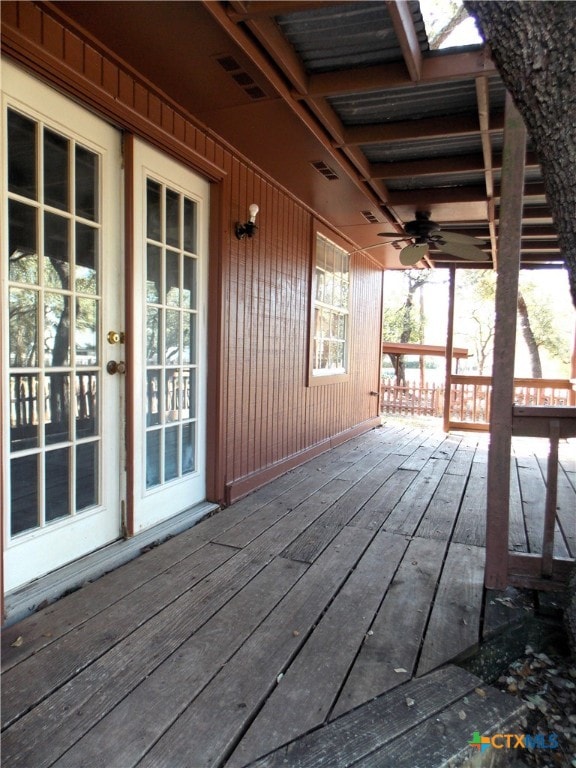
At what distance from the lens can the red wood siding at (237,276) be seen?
1.97 metres

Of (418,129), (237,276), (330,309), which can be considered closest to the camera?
(418,129)

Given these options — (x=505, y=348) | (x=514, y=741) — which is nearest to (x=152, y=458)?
(x=505, y=348)

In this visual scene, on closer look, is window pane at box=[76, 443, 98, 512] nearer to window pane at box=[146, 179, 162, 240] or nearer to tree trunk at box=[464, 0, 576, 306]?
window pane at box=[146, 179, 162, 240]

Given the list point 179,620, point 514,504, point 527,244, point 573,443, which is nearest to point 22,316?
point 179,620

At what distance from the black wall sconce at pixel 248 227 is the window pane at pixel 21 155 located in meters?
1.50

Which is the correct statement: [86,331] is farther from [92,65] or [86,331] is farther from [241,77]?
[241,77]

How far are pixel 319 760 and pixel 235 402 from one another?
2334 millimetres

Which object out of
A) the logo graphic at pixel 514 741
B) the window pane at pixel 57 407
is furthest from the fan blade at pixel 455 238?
the logo graphic at pixel 514 741

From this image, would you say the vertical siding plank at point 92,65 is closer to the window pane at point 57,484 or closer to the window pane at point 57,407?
the window pane at point 57,407

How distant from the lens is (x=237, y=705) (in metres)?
1.40

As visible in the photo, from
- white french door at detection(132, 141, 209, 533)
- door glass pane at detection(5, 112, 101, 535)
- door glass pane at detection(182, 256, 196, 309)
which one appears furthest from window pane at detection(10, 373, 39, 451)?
door glass pane at detection(182, 256, 196, 309)

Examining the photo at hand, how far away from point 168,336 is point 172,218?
69cm

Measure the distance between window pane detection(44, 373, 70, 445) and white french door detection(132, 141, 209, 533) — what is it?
1.31 feet

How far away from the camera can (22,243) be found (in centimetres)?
189
